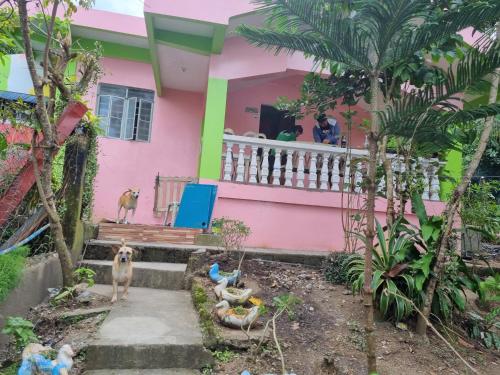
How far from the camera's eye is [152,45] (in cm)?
675

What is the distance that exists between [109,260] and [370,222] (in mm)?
3699

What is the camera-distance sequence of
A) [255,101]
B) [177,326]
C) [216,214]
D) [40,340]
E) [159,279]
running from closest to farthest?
[40,340], [177,326], [159,279], [216,214], [255,101]

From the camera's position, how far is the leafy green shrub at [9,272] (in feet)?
10.1

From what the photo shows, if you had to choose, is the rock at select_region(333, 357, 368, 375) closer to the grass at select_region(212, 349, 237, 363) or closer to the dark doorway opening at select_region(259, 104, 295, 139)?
the grass at select_region(212, 349, 237, 363)

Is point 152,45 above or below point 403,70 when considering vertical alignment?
above

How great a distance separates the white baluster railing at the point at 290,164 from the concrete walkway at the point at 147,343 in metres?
3.16

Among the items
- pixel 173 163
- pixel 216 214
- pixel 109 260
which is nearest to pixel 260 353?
pixel 109 260

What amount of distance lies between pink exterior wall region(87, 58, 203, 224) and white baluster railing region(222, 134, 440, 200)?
2.67 metres

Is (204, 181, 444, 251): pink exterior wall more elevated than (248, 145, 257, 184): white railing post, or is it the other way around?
(248, 145, 257, 184): white railing post

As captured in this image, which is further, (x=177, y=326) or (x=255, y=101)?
(x=255, y=101)

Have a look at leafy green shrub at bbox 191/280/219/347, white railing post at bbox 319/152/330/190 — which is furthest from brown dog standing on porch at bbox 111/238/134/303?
white railing post at bbox 319/152/330/190

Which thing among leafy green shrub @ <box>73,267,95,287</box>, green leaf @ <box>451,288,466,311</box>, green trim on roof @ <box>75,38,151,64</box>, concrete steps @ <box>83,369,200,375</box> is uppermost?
green trim on roof @ <box>75,38,151,64</box>

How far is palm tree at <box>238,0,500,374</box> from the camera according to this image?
2670mm

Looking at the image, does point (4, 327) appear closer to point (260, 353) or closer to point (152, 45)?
point (260, 353)
